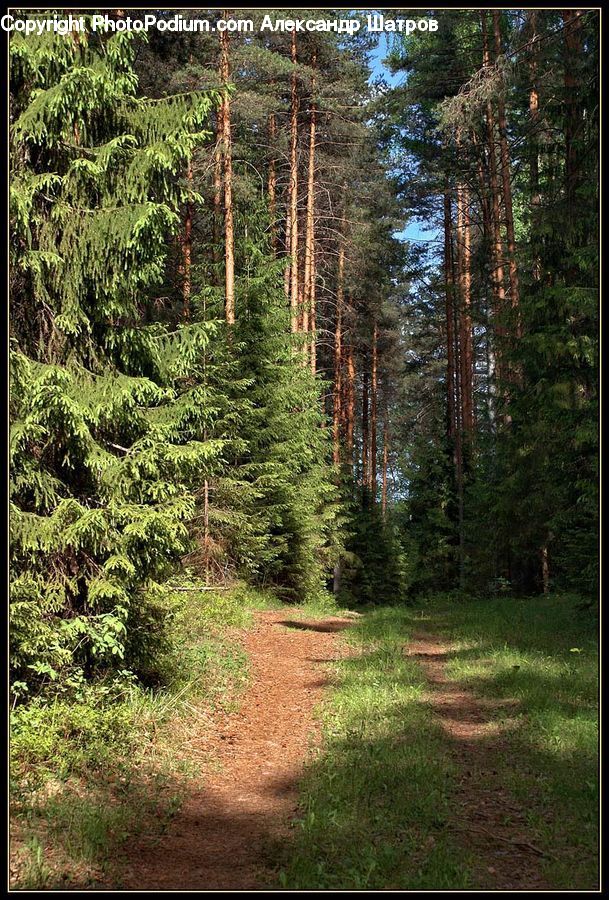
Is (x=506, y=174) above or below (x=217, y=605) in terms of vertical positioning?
above

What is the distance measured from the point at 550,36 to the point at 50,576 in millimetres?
12268

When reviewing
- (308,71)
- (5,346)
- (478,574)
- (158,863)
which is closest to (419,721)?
(158,863)

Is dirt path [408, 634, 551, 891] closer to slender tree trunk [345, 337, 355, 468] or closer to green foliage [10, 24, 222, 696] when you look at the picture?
green foliage [10, 24, 222, 696]

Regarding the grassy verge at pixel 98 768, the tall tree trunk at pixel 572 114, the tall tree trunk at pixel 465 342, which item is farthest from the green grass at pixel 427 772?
the tall tree trunk at pixel 465 342

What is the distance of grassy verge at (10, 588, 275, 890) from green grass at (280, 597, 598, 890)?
4.02ft

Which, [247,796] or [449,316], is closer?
[247,796]

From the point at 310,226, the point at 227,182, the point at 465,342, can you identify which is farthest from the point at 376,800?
the point at 465,342

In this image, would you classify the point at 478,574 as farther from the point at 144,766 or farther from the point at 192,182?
the point at 144,766

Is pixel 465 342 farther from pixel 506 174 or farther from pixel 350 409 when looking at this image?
pixel 506 174

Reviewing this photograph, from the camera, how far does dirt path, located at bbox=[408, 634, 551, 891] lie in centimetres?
432

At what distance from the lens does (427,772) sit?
5859 mm

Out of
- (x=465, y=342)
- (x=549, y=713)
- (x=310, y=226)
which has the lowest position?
(x=549, y=713)

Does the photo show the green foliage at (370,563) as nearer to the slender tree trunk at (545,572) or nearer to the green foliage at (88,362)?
the slender tree trunk at (545,572)

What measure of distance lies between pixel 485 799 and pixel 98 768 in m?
3.22
